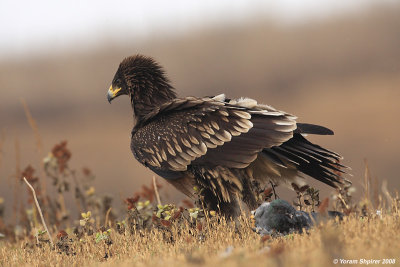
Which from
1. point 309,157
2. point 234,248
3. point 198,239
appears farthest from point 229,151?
point 234,248

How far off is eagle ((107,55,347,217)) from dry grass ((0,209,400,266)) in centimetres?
43

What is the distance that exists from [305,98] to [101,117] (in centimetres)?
783

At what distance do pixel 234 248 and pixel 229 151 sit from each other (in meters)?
1.52

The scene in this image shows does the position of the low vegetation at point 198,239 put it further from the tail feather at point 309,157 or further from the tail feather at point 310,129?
the tail feather at point 310,129

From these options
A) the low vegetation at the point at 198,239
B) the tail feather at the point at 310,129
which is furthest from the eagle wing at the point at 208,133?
the low vegetation at the point at 198,239

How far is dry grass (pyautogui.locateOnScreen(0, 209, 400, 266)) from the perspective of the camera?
12.0ft

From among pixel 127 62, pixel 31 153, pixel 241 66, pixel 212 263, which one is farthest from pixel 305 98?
pixel 212 263

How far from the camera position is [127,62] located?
24.1 ft

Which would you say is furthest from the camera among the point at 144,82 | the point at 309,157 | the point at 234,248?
the point at 144,82

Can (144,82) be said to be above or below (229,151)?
above

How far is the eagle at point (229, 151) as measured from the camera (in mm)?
5922

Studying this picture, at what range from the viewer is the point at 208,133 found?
6.16 meters

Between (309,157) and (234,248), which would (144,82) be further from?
(234,248)

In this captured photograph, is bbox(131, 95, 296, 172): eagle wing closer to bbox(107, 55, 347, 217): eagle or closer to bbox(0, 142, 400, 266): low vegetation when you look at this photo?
bbox(107, 55, 347, 217): eagle
